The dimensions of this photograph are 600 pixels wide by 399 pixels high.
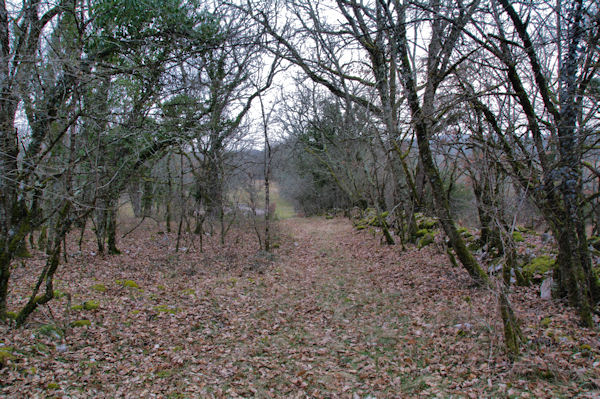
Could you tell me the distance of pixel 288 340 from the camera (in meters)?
5.46

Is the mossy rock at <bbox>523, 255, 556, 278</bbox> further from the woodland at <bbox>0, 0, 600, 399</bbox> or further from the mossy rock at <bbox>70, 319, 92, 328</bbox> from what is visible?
the mossy rock at <bbox>70, 319, 92, 328</bbox>

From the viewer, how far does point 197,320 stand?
6094 millimetres

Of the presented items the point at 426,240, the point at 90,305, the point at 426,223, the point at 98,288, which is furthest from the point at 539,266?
the point at 98,288

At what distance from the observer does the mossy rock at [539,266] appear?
20.8 feet

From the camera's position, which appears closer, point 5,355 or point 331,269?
point 5,355

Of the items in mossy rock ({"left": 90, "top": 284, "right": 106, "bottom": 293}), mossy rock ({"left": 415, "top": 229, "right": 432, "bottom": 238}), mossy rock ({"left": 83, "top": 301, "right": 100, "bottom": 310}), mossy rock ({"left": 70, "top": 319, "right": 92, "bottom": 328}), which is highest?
mossy rock ({"left": 415, "top": 229, "right": 432, "bottom": 238})

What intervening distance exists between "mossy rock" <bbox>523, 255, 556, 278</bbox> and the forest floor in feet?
1.65

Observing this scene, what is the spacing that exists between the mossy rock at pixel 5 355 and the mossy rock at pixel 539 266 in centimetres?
794

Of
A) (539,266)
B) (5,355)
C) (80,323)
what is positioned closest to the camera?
(5,355)

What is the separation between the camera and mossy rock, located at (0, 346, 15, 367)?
3.92m

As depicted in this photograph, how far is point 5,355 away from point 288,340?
3542 millimetres

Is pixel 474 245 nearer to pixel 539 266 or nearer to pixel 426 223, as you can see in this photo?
pixel 539 266

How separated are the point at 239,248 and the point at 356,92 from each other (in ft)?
23.1

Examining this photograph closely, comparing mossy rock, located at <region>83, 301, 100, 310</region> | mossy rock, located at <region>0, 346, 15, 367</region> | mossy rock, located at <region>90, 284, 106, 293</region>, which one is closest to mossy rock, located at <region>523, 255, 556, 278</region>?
mossy rock, located at <region>83, 301, 100, 310</region>
